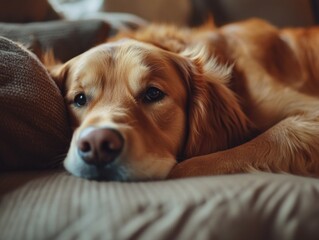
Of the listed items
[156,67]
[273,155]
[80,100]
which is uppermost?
[156,67]

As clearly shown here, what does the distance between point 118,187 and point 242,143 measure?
74 centimetres

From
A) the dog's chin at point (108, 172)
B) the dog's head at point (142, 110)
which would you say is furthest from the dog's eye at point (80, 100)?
the dog's chin at point (108, 172)

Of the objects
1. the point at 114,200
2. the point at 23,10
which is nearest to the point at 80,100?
the point at 114,200

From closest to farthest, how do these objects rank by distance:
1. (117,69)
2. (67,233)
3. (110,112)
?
(67,233), (110,112), (117,69)

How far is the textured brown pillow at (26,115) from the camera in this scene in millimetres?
1221

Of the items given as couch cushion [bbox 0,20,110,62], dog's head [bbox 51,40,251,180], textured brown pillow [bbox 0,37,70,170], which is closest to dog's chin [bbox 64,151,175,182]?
dog's head [bbox 51,40,251,180]

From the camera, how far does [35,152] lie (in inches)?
50.1

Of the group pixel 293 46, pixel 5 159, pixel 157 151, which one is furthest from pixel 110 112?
pixel 293 46

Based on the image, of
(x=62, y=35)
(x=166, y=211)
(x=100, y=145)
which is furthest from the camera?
(x=62, y=35)

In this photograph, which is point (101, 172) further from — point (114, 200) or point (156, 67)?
point (156, 67)

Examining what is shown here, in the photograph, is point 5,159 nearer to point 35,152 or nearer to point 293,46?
point 35,152

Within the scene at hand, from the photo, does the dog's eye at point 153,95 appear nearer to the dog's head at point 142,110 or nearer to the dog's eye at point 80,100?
the dog's head at point 142,110

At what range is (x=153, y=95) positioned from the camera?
1541 millimetres

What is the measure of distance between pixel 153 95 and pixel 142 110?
10 centimetres
